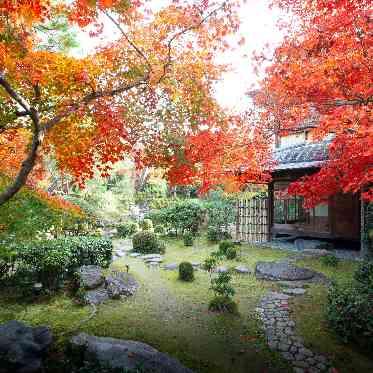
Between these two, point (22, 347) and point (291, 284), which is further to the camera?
point (291, 284)

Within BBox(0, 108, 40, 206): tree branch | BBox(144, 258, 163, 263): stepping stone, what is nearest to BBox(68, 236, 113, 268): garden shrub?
BBox(144, 258, 163, 263): stepping stone

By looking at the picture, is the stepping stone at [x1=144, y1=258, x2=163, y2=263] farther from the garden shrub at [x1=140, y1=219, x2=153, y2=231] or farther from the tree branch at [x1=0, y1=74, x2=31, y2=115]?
the tree branch at [x1=0, y1=74, x2=31, y2=115]

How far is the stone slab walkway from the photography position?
537cm

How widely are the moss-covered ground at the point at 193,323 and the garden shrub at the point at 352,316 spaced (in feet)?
0.72

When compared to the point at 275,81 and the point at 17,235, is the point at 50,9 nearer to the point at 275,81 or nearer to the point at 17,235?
the point at 17,235

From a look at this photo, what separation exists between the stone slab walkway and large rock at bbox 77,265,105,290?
13.9 ft

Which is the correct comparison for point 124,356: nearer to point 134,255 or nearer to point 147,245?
point 134,255

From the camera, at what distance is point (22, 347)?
4.96m

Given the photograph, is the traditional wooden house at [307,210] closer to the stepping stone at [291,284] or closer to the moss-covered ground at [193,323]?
the moss-covered ground at [193,323]

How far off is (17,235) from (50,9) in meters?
5.21

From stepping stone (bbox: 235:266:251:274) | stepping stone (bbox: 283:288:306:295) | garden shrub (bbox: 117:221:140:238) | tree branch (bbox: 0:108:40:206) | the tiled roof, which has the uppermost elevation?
the tiled roof

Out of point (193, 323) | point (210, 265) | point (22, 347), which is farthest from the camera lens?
point (210, 265)

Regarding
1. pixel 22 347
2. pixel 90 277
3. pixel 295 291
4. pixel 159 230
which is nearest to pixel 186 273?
pixel 90 277

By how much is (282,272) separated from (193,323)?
4.63m
